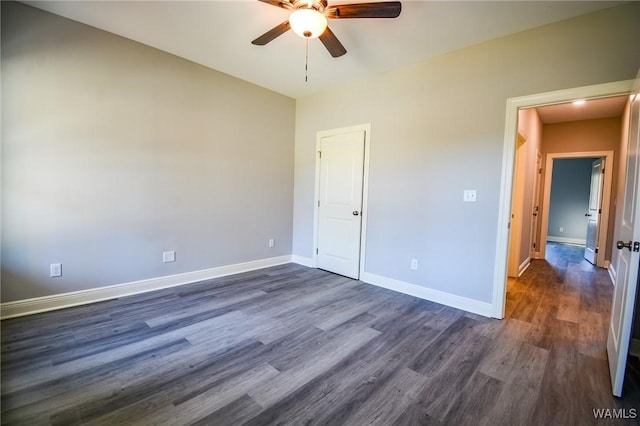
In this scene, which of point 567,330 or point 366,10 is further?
point 567,330

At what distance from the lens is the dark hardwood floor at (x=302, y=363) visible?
1521mm

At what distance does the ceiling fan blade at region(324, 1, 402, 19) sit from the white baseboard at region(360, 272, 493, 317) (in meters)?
2.74

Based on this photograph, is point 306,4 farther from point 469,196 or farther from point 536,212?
point 536,212

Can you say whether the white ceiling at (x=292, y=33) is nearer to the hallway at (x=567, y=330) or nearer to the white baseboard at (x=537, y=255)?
the hallway at (x=567, y=330)

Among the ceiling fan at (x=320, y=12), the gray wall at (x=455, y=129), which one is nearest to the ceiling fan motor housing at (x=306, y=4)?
the ceiling fan at (x=320, y=12)

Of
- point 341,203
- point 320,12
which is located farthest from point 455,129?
point 320,12

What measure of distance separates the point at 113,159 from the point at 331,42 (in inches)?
99.1

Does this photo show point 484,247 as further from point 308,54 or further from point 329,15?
point 308,54

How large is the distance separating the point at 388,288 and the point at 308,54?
2.99 metres

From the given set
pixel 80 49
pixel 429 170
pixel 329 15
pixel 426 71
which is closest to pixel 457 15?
pixel 426 71

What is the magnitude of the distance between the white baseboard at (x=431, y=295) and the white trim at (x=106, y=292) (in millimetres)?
1914

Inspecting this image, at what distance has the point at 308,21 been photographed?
192 centimetres

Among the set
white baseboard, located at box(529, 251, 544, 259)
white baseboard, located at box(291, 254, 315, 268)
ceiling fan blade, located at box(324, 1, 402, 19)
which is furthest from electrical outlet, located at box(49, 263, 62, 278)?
white baseboard, located at box(529, 251, 544, 259)

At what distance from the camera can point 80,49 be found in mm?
2672
